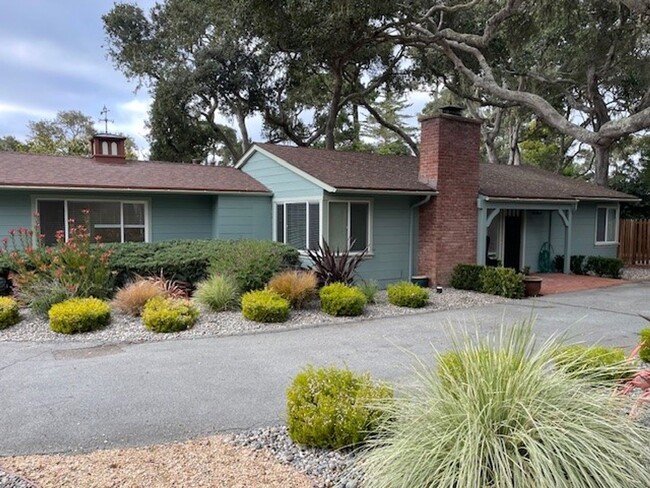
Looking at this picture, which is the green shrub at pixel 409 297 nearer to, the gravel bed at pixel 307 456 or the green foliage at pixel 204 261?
the green foliage at pixel 204 261

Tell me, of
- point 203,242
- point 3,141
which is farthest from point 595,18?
point 3,141

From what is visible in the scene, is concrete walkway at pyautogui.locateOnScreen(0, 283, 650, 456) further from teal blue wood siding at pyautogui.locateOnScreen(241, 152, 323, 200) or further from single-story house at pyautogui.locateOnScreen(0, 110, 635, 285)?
teal blue wood siding at pyautogui.locateOnScreen(241, 152, 323, 200)

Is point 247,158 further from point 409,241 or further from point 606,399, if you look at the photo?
point 606,399

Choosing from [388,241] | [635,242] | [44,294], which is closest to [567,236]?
[635,242]

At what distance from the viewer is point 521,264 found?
15.4 meters

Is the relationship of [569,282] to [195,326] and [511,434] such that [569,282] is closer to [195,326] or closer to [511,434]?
[195,326]

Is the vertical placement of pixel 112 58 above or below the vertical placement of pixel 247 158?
above

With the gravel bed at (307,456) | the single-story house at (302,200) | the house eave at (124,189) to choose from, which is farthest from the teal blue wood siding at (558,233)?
the gravel bed at (307,456)

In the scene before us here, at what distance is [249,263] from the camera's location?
906cm

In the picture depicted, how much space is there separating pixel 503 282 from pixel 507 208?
3.05 meters

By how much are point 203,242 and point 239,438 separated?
8.00 metres

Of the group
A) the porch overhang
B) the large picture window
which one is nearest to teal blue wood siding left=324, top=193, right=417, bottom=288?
the porch overhang

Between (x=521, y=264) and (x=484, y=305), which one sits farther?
(x=521, y=264)

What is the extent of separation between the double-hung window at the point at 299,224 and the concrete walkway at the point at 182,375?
3.73m
